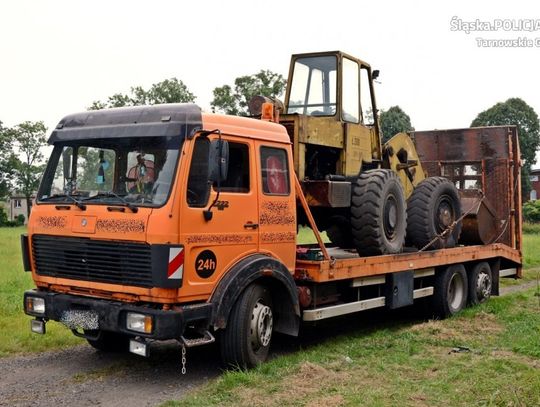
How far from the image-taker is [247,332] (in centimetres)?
646

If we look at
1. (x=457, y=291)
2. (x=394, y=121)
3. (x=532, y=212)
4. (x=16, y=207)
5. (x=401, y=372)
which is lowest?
(x=532, y=212)

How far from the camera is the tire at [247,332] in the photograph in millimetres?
6379

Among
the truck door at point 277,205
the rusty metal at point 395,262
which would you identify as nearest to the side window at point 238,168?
the truck door at point 277,205

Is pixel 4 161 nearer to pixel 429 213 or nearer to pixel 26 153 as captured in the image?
pixel 26 153

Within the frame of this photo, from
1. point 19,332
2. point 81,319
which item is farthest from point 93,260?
point 19,332

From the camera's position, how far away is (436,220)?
977 centimetres

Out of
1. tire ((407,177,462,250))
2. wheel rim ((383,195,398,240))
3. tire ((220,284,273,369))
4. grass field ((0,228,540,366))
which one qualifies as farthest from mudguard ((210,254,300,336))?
tire ((407,177,462,250))

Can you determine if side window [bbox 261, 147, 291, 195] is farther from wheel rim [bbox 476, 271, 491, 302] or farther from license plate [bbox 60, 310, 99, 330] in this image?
wheel rim [bbox 476, 271, 491, 302]

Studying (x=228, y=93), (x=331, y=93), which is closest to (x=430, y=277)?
(x=331, y=93)

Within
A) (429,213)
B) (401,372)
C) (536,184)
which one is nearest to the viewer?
(401,372)

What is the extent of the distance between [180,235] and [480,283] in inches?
279

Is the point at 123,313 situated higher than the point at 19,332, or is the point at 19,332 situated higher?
the point at 123,313

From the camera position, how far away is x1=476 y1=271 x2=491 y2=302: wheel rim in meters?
11.1

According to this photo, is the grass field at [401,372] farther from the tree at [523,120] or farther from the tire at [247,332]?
the tree at [523,120]
